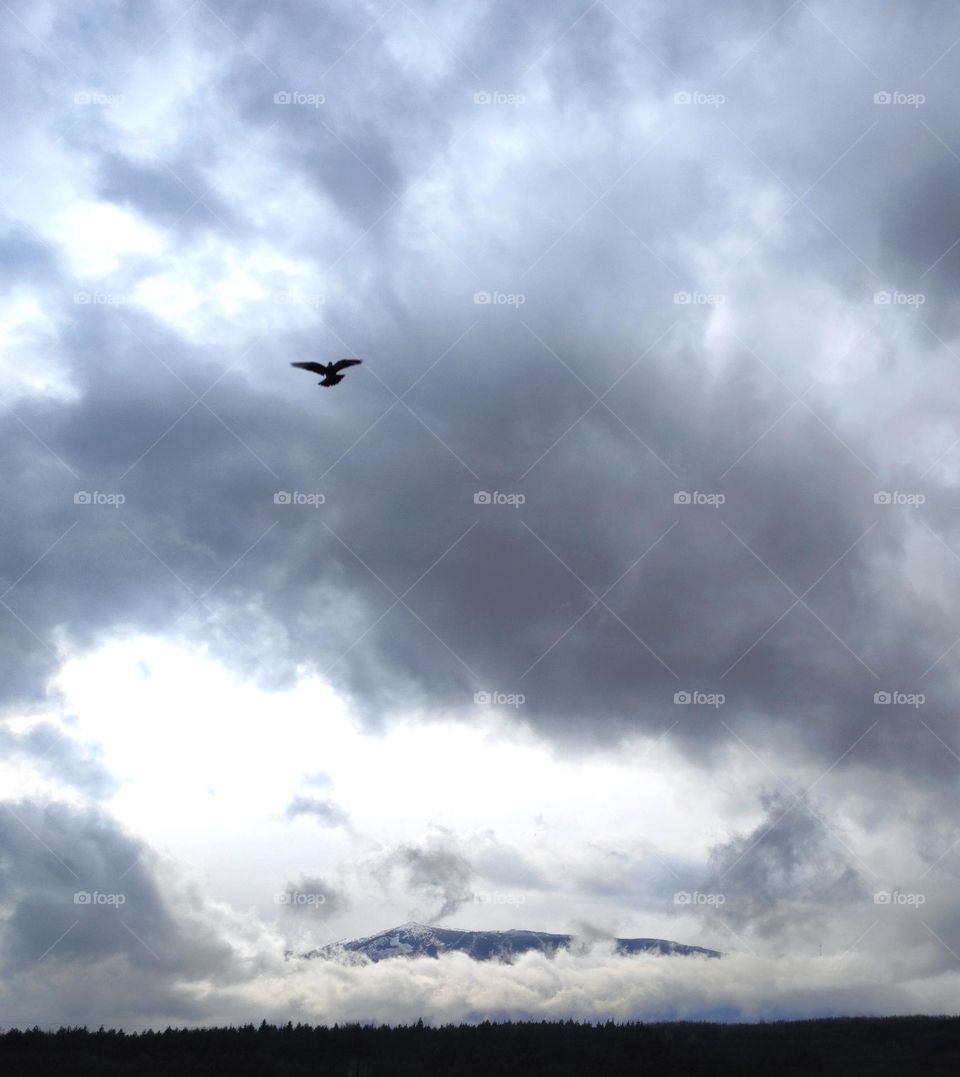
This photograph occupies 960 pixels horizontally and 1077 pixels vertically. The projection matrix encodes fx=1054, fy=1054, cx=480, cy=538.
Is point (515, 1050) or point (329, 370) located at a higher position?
point (329, 370)

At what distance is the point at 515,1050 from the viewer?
151 ft

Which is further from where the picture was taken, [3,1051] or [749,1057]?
[3,1051]

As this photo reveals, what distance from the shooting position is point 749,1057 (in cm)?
4225

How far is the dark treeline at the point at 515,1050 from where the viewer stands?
41.6 m

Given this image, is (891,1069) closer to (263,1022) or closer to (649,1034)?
(649,1034)

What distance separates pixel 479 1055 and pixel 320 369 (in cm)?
3021

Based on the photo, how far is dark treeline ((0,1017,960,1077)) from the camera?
41.6 m

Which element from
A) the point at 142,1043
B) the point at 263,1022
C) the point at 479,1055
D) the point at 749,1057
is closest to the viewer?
the point at 749,1057

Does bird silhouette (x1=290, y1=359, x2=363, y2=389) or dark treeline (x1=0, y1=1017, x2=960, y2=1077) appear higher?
bird silhouette (x1=290, y1=359, x2=363, y2=389)

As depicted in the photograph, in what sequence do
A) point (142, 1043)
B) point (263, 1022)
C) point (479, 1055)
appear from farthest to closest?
1. point (263, 1022)
2. point (142, 1043)
3. point (479, 1055)

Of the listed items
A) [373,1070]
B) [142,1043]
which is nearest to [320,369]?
[373,1070]

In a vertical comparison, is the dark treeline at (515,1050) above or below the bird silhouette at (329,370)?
below

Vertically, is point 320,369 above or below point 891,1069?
above

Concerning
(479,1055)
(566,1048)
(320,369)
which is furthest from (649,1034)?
(320,369)
